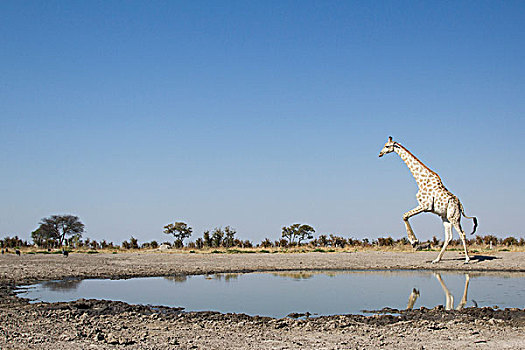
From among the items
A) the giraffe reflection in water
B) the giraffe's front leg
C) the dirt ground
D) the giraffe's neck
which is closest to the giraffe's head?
the giraffe's neck

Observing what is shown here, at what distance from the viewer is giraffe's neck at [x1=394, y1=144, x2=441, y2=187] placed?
2100cm

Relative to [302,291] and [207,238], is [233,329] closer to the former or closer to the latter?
[302,291]

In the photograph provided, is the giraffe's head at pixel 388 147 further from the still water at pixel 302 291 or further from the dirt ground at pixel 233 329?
the dirt ground at pixel 233 329

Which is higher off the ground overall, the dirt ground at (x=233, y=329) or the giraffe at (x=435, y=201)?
the giraffe at (x=435, y=201)

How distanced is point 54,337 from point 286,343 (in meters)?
3.38

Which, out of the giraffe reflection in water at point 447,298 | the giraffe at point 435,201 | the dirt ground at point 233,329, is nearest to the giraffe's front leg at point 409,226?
the giraffe at point 435,201

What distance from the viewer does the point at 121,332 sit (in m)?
7.98

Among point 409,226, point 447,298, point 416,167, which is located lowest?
point 447,298

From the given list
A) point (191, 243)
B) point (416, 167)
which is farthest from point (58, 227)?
point (416, 167)

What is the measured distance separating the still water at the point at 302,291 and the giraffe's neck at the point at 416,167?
4306 millimetres

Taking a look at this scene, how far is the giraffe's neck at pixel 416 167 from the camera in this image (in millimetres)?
21000

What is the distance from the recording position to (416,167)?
2150 centimetres

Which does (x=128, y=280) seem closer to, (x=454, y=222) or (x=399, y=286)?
(x=399, y=286)

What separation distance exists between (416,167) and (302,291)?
34.0 ft
